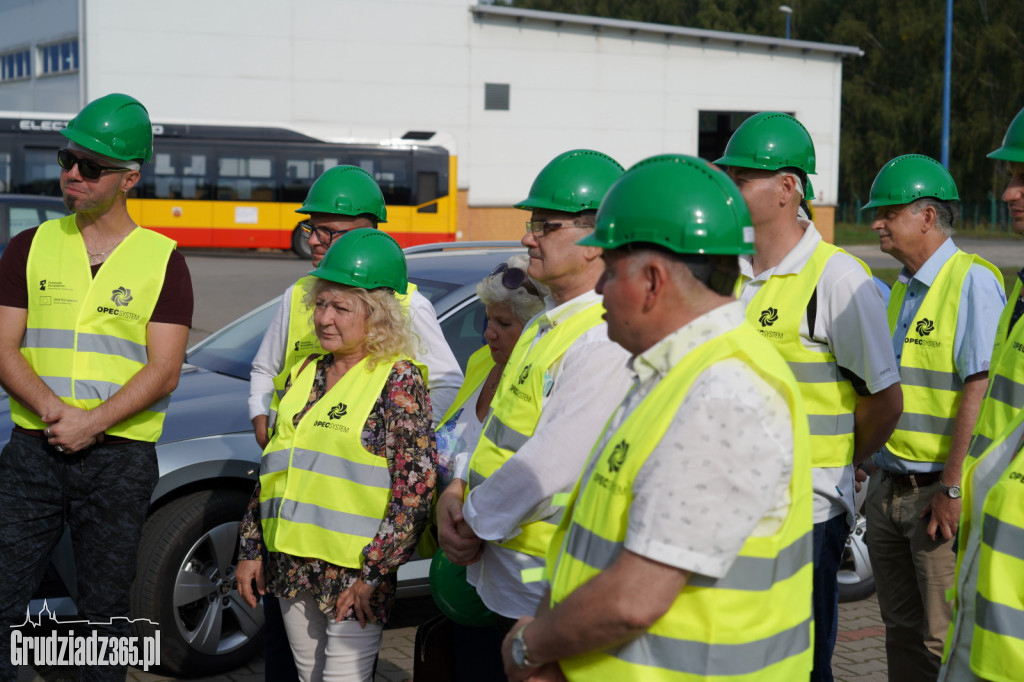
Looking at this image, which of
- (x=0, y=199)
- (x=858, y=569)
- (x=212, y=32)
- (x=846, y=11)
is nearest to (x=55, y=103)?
(x=212, y=32)

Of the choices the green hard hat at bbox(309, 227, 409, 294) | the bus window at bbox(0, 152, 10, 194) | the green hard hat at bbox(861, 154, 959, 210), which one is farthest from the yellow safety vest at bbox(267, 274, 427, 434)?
the bus window at bbox(0, 152, 10, 194)

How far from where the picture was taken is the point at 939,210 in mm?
4363

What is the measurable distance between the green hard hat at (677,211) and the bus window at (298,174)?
2635 cm

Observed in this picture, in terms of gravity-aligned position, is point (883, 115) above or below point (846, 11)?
below

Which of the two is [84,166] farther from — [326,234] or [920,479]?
[920,479]

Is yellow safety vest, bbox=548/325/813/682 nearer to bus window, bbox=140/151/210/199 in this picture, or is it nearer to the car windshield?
the car windshield

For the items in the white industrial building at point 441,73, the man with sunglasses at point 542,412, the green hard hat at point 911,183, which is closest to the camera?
the man with sunglasses at point 542,412

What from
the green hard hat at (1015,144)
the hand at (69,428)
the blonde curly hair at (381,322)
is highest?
the green hard hat at (1015,144)

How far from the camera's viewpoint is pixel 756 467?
1.91 metres

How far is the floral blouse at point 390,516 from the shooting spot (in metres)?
3.39

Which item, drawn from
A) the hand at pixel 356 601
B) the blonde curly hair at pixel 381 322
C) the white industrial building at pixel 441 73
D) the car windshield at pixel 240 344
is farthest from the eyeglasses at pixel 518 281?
the white industrial building at pixel 441 73

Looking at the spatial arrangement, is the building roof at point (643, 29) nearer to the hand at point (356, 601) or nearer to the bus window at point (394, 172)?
the bus window at point (394, 172)

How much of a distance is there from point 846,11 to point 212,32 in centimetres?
3709

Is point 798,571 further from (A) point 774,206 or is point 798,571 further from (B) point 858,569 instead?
(B) point 858,569
